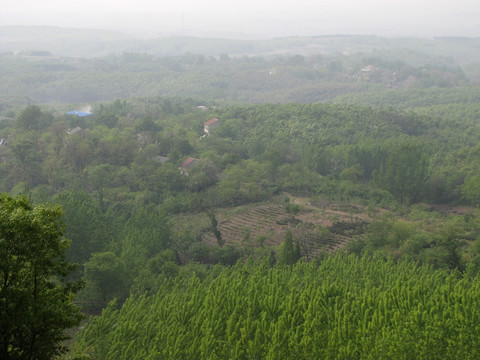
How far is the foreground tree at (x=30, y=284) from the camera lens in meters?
8.43

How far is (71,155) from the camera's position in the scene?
123 ft

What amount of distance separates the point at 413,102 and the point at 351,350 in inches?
2795

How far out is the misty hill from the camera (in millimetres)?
163375

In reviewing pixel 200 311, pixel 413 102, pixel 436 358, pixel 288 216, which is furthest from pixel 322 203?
pixel 413 102

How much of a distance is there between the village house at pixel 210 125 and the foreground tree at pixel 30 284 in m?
41.5

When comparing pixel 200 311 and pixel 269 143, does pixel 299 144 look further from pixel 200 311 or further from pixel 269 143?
pixel 200 311

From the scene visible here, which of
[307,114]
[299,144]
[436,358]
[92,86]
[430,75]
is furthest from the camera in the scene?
[430,75]

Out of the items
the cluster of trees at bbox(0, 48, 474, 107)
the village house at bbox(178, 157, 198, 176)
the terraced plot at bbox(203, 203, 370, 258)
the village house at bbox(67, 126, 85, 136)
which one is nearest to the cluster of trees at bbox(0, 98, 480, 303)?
the village house at bbox(67, 126, 85, 136)

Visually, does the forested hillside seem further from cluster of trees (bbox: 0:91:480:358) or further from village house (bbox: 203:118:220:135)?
village house (bbox: 203:118:220:135)

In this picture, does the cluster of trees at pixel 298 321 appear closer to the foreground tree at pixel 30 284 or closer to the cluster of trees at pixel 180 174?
the foreground tree at pixel 30 284

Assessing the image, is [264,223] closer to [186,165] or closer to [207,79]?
[186,165]

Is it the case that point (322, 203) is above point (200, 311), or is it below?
below

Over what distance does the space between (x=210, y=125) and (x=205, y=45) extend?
139m

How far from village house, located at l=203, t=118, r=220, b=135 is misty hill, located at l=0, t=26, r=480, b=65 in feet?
365
